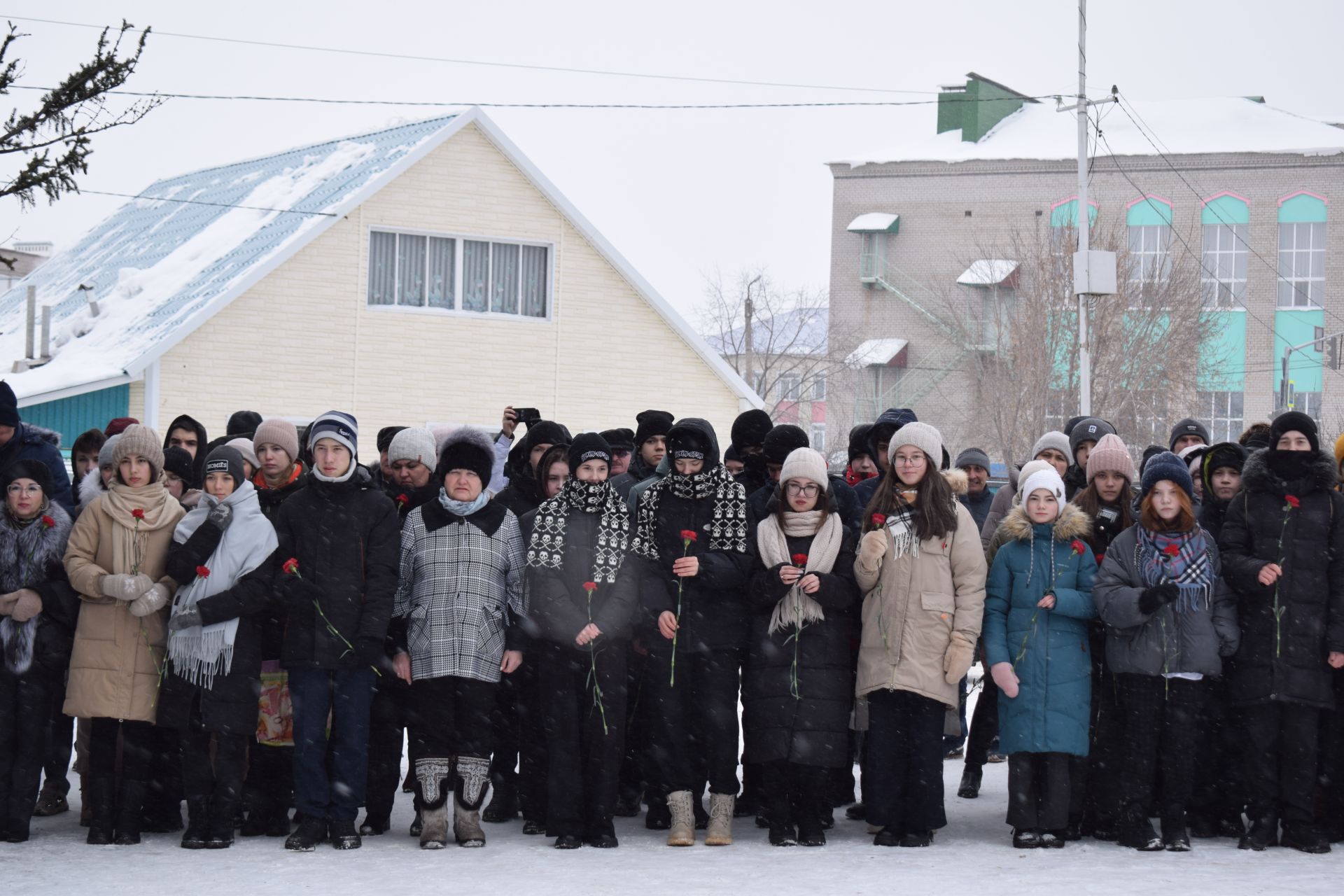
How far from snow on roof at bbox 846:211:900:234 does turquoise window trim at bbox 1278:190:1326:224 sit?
12580mm

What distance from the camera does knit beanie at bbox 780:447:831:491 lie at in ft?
25.8

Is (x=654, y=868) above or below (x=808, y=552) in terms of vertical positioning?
below

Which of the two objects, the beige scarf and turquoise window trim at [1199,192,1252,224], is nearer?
the beige scarf

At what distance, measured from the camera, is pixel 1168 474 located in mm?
7766

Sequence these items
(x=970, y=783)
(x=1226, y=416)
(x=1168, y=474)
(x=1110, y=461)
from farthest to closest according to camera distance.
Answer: (x=1226, y=416) → (x=970, y=783) → (x=1110, y=461) → (x=1168, y=474)

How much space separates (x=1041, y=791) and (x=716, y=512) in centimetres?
211

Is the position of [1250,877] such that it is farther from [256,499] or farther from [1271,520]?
[256,499]

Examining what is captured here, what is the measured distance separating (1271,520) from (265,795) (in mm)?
5122

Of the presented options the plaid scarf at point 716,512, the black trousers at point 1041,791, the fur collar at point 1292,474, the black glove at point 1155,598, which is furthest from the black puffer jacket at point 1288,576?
the plaid scarf at point 716,512

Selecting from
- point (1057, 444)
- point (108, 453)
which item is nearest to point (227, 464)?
point (108, 453)

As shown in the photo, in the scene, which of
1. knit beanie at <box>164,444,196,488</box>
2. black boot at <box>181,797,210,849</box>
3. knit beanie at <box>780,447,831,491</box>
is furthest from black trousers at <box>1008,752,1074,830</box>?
knit beanie at <box>164,444,196,488</box>

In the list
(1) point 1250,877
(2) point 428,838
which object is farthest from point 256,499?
(1) point 1250,877

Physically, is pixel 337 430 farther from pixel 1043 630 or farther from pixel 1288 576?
pixel 1288 576

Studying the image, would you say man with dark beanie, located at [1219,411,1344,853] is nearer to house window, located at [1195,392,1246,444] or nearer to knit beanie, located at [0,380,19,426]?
knit beanie, located at [0,380,19,426]
